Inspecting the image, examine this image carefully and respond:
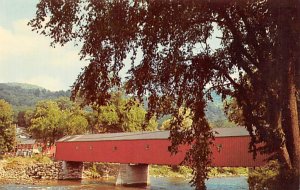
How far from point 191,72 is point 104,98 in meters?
2.13

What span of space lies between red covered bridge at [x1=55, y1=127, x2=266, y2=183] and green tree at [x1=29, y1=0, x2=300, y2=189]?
1041 centimetres

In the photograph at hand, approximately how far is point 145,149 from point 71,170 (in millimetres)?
14301

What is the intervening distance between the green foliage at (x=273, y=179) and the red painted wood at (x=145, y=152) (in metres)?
4.49

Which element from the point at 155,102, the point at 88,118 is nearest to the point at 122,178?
the point at 88,118

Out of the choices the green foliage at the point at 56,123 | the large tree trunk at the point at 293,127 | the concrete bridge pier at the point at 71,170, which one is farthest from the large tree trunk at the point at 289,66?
the green foliage at the point at 56,123

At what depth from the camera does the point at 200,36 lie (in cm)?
966

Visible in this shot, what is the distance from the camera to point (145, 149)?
1233 inches

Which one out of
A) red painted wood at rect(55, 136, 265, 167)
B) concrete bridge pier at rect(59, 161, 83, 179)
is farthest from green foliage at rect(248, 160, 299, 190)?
concrete bridge pier at rect(59, 161, 83, 179)

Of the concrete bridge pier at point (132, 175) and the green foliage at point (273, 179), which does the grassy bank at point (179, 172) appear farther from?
the green foliage at point (273, 179)

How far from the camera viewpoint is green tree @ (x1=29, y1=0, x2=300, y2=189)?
773cm

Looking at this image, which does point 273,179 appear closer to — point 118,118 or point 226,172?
point 118,118

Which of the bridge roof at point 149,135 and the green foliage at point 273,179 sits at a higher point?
the bridge roof at point 149,135

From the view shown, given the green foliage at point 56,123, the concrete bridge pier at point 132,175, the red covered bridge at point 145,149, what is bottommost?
the concrete bridge pier at point 132,175

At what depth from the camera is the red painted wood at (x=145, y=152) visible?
78.7ft
